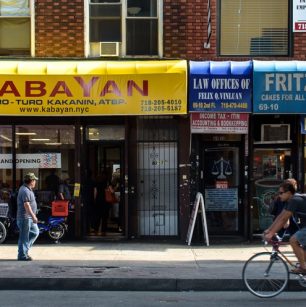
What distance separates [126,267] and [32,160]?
166 inches

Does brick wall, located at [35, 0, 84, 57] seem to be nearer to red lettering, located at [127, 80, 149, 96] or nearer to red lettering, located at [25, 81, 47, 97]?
red lettering, located at [25, 81, 47, 97]

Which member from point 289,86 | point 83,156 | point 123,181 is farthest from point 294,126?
point 83,156

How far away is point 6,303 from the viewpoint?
299 inches

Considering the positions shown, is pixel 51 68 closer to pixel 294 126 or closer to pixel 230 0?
pixel 230 0

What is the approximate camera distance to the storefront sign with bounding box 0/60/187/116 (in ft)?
38.8

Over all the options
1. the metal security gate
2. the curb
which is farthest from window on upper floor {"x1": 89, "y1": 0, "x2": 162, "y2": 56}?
the curb

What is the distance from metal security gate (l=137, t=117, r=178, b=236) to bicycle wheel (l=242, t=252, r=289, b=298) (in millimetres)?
4881

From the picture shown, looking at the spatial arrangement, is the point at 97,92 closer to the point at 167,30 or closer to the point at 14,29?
the point at 167,30

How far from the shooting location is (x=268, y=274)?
7871 mm

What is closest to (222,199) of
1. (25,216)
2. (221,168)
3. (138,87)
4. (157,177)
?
(221,168)

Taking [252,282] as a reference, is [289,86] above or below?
above

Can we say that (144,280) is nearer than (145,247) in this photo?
Yes

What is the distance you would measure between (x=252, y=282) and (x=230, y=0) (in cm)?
718

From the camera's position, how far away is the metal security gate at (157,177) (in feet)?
41.8
